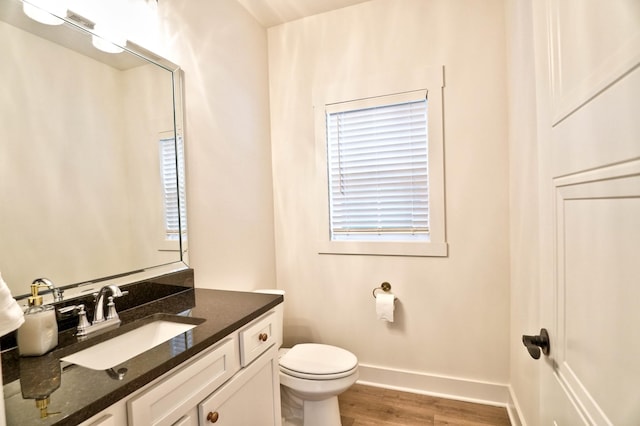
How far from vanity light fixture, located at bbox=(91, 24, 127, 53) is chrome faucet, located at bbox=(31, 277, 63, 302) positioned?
955 millimetres

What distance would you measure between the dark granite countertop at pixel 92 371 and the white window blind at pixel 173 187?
0.46m

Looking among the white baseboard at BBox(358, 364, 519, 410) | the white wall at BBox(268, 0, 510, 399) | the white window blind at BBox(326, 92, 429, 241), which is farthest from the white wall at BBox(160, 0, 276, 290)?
the white baseboard at BBox(358, 364, 519, 410)

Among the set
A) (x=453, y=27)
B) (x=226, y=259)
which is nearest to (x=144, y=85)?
(x=226, y=259)

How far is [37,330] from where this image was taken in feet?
3.02

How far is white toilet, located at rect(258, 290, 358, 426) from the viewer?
170cm

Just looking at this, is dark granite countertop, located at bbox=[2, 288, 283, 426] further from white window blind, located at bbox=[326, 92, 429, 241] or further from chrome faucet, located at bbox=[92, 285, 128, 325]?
white window blind, located at bbox=[326, 92, 429, 241]

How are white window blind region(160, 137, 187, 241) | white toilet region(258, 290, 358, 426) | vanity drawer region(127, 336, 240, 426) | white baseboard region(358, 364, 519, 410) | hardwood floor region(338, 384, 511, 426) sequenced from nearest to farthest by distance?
vanity drawer region(127, 336, 240, 426)
white window blind region(160, 137, 187, 241)
white toilet region(258, 290, 358, 426)
hardwood floor region(338, 384, 511, 426)
white baseboard region(358, 364, 519, 410)

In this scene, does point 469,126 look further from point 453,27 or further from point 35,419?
point 35,419

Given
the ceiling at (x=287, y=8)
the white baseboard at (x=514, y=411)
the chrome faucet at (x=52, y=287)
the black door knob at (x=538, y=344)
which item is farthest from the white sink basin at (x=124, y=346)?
the ceiling at (x=287, y=8)

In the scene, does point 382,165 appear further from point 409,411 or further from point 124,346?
point 124,346

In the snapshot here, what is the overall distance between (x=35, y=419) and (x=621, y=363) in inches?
42.4

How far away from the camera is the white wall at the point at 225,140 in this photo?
5.75 feet

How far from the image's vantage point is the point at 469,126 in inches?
80.3

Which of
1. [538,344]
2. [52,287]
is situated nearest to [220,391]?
[52,287]
